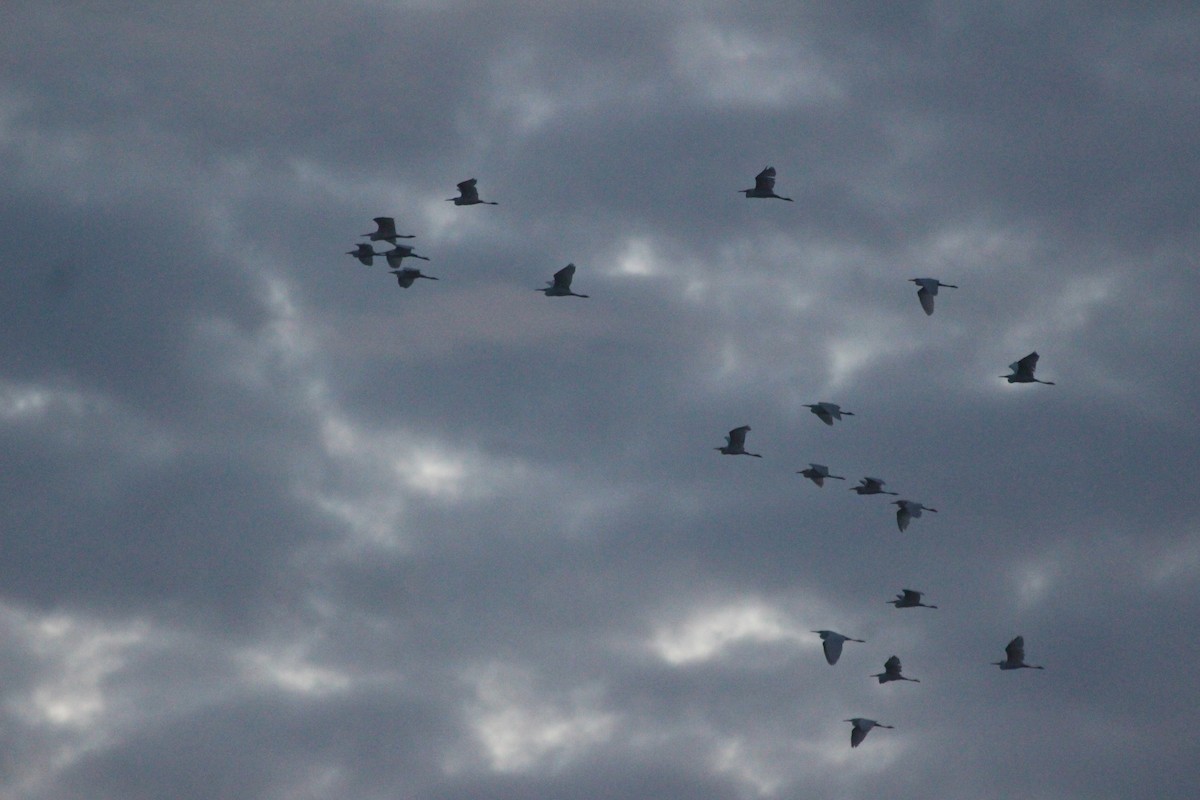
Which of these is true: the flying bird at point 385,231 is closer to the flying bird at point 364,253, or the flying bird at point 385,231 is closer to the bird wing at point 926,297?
the flying bird at point 364,253

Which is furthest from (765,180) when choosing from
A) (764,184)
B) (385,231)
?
(385,231)

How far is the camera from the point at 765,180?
11056cm

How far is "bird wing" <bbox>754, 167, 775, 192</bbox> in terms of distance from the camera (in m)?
110

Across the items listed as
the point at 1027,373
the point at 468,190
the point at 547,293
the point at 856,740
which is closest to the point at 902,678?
the point at 856,740

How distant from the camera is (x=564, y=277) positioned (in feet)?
370

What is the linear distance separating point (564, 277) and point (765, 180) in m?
14.6

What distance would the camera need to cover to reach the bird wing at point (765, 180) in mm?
110238

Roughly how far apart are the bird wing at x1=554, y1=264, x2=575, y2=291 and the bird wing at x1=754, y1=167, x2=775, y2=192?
1320cm

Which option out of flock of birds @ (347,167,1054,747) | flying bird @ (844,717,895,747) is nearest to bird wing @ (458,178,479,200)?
flock of birds @ (347,167,1054,747)

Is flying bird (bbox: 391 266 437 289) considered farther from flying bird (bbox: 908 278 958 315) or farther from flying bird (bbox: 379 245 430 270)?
flying bird (bbox: 908 278 958 315)

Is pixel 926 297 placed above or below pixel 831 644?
above

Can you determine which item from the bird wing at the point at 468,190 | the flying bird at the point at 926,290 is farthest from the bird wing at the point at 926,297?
the bird wing at the point at 468,190

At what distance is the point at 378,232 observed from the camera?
117 metres

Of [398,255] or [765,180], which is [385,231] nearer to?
[398,255]
